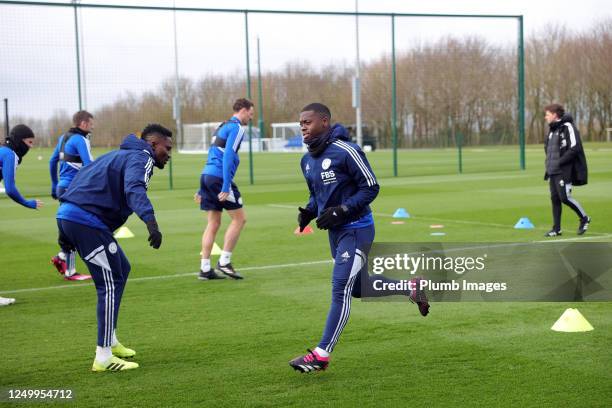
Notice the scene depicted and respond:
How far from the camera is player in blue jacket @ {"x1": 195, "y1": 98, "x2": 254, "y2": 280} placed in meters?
10.3

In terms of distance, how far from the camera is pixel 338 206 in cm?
612

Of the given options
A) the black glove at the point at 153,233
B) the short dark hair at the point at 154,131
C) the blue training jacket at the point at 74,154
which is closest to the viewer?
the black glove at the point at 153,233

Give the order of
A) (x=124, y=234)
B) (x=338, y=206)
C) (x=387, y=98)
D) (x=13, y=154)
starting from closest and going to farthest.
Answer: (x=338, y=206)
(x=13, y=154)
(x=124, y=234)
(x=387, y=98)

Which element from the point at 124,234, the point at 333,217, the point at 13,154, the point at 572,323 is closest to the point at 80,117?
the point at 13,154

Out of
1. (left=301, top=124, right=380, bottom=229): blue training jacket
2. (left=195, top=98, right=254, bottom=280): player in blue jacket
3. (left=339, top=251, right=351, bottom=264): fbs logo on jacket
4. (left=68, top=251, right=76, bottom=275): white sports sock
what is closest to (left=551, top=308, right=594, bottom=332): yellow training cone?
(left=301, top=124, right=380, bottom=229): blue training jacket

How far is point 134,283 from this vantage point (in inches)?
397

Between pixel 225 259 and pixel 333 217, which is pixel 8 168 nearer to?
pixel 225 259

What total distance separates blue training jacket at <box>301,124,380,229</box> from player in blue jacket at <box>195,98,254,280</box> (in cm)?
397

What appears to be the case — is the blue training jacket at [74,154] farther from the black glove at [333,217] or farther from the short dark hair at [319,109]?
the black glove at [333,217]

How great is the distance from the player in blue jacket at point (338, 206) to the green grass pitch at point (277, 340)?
13.2 inches

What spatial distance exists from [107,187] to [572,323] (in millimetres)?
3923

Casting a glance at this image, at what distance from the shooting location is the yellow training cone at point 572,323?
708 centimetres

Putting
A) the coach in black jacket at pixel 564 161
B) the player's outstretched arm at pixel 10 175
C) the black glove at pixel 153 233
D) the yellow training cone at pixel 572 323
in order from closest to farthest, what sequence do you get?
the black glove at pixel 153 233 → the yellow training cone at pixel 572 323 → the player's outstretched arm at pixel 10 175 → the coach in black jacket at pixel 564 161

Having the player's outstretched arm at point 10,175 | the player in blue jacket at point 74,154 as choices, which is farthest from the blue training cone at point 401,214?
the player's outstretched arm at point 10,175
